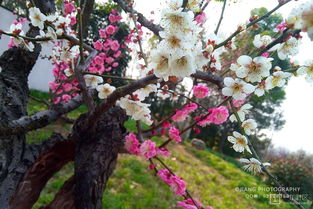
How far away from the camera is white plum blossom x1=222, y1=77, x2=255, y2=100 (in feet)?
3.34

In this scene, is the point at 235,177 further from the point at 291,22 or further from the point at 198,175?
the point at 291,22

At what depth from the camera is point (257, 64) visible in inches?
37.1

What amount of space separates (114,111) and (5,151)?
0.77 m

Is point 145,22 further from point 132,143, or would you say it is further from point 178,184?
point 178,184

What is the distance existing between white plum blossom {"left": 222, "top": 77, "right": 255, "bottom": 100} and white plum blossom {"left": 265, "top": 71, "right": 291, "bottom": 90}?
4.7 inches

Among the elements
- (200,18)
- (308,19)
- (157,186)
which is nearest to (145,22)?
(200,18)

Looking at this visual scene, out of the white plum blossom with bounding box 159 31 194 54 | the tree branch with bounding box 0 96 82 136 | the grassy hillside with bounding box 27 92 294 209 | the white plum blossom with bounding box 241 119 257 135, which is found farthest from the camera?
the grassy hillside with bounding box 27 92 294 209

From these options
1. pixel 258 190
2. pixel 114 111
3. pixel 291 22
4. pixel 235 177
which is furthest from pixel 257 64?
pixel 235 177

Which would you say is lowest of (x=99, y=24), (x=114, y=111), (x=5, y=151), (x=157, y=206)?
(x=157, y=206)

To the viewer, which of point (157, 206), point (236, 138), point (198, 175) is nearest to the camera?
point (236, 138)

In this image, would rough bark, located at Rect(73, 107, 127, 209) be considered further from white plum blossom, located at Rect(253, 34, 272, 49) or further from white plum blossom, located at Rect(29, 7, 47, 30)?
white plum blossom, located at Rect(253, 34, 272, 49)

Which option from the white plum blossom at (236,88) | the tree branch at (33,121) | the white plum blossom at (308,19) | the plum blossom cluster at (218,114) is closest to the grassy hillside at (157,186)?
the tree branch at (33,121)

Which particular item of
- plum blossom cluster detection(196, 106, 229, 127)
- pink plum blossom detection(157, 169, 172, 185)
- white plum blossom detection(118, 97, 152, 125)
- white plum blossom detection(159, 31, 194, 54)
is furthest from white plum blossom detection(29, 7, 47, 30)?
pink plum blossom detection(157, 169, 172, 185)

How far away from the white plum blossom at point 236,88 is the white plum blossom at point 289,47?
19cm
